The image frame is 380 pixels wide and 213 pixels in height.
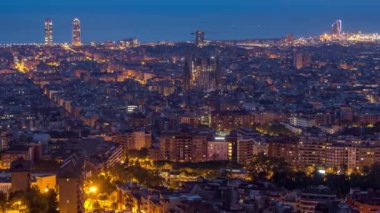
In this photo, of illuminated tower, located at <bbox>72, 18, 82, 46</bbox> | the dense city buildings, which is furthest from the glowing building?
illuminated tower, located at <bbox>72, 18, 82, 46</bbox>

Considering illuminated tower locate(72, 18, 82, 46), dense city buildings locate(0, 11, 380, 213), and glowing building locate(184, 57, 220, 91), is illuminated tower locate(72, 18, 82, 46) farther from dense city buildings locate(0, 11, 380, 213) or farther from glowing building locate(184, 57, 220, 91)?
glowing building locate(184, 57, 220, 91)

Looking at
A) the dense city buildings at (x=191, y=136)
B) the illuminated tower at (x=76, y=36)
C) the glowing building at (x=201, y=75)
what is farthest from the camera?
the illuminated tower at (x=76, y=36)

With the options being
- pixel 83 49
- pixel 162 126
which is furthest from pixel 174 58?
pixel 162 126

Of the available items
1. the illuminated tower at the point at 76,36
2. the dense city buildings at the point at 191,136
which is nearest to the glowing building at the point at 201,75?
the dense city buildings at the point at 191,136

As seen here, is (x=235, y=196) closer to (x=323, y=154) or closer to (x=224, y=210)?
(x=224, y=210)

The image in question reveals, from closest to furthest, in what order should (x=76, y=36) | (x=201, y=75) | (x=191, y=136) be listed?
(x=191, y=136) < (x=201, y=75) < (x=76, y=36)

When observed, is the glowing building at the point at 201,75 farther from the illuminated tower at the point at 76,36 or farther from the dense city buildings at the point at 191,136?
the illuminated tower at the point at 76,36

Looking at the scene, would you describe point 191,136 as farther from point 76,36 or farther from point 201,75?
point 76,36

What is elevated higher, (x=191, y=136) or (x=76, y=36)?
(x=76, y=36)

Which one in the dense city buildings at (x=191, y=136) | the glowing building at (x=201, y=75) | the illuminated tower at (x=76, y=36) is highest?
the illuminated tower at (x=76, y=36)

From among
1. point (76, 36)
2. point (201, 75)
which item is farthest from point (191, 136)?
point (76, 36)

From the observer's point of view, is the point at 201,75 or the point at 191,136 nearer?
the point at 191,136
